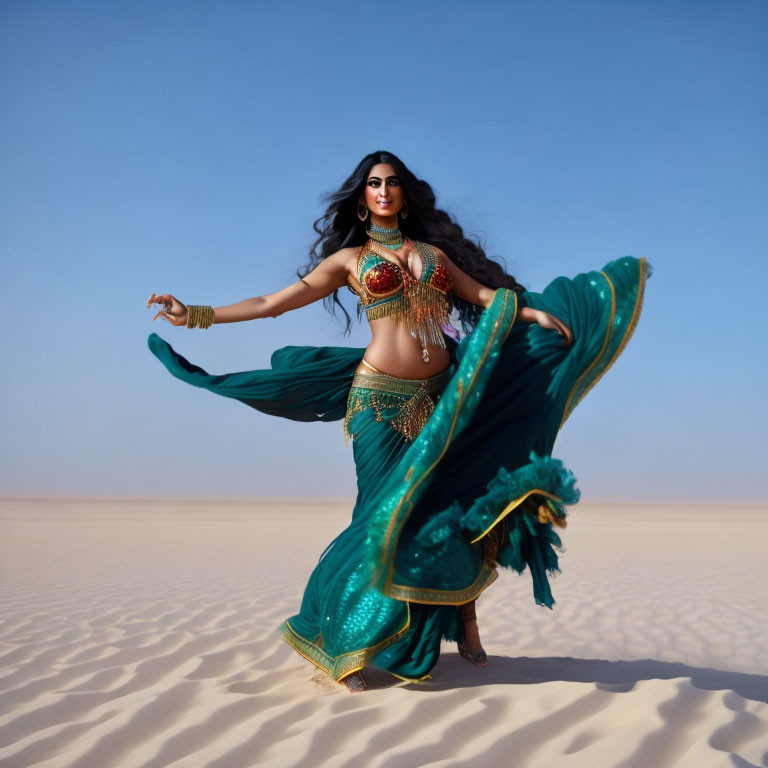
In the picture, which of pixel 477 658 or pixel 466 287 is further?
pixel 466 287

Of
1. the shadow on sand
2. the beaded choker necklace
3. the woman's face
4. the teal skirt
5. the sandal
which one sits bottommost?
the shadow on sand

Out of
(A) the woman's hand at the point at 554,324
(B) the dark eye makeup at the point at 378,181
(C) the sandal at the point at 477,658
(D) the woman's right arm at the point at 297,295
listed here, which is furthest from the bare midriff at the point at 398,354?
(C) the sandal at the point at 477,658

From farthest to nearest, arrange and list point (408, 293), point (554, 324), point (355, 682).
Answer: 1. point (408, 293)
2. point (554, 324)
3. point (355, 682)

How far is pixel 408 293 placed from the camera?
174 inches

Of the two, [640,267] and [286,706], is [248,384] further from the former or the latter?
[640,267]

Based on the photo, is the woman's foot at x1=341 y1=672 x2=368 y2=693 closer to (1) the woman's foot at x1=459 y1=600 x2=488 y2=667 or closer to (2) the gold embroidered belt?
(1) the woman's foot at x1=459 y1=600 x2=488 y2=667

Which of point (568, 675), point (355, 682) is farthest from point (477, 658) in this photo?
point (355, 682)

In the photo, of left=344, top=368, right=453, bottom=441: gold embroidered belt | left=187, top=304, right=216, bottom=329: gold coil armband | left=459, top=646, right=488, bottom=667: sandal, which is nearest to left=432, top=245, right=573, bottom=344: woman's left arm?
left=344, top=368, right=453, bottom=441: gold embroidered belt

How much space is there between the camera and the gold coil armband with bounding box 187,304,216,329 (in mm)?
4223

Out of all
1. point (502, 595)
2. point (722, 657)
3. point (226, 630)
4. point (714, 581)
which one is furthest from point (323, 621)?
point (714, 581)

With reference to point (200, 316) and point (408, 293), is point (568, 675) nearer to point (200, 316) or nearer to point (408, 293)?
point (408, 293)

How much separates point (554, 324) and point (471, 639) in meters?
1.71

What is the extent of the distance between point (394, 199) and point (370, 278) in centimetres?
56

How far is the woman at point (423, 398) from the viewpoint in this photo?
11.9ft
